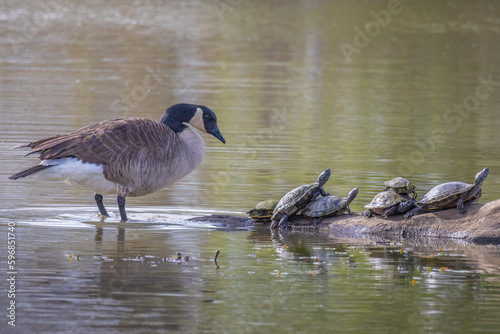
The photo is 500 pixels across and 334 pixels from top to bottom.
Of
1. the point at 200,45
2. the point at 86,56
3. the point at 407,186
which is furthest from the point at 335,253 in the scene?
the point at 200,45

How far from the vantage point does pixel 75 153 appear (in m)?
11.2

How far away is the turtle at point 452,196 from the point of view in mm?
10992

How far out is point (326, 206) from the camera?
11.6 metres

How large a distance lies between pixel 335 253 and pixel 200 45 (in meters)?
25.9

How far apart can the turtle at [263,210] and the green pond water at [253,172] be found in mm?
372

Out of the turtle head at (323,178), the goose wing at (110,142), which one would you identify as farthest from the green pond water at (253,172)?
the goose wing at (110,142)

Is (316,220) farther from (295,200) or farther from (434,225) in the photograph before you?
(434,225)

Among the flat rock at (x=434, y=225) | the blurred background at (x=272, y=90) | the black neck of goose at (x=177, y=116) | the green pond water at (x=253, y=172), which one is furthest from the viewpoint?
the blurred background at (x=272, y=90)

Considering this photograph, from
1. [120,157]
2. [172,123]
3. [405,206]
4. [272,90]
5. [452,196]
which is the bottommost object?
[405,206]

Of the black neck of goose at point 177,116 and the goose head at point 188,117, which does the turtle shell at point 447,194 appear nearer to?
the goose head at point 188,117

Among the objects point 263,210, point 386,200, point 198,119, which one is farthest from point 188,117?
point 386,200

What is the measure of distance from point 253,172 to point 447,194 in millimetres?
4614

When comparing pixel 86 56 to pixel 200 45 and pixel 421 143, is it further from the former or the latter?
pixel 421 143

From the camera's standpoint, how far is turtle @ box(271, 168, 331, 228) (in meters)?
11.4
